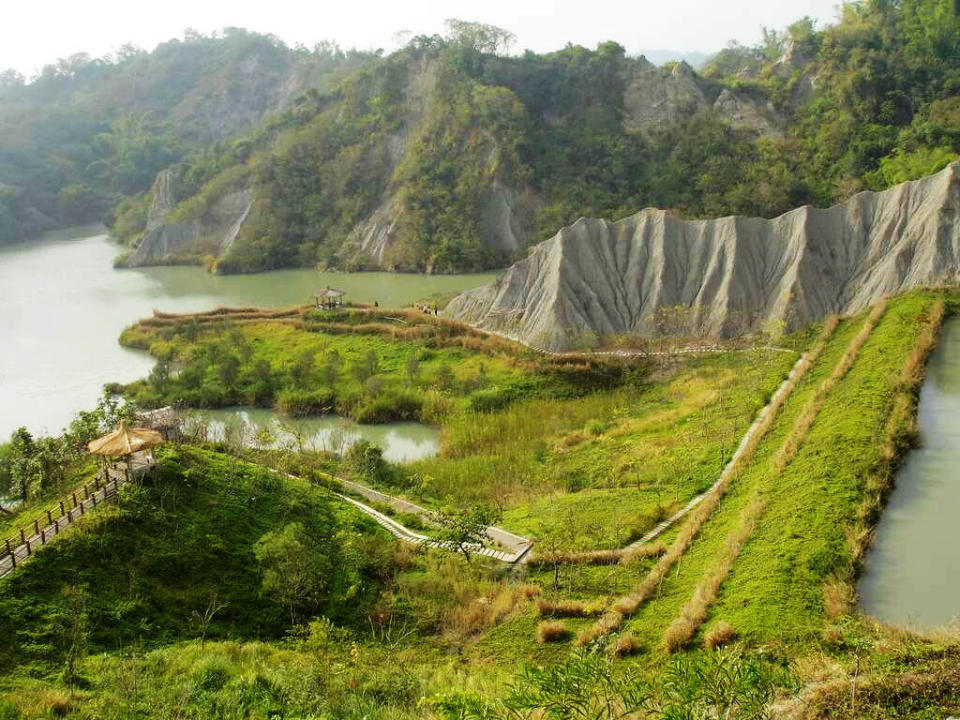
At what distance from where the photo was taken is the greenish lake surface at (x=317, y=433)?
79.0 ft

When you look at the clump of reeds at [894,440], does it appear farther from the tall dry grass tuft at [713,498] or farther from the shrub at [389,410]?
the shrub at [389,410]

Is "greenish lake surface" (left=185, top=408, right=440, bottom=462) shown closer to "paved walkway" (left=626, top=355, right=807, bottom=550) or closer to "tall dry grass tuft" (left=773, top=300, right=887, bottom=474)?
"paved walkway" (left=626, top=355, right=807, bottom=550)

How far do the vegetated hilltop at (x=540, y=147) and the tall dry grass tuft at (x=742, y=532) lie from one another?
2787 centimetres

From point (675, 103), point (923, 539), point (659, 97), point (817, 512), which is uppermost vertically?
point (659, 97)

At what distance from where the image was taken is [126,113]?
101875mm

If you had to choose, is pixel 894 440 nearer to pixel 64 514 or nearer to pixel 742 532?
pixel 742 532

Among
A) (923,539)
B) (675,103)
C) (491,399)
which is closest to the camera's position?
(923,539)

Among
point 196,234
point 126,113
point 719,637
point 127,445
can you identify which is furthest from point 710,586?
point 126,113

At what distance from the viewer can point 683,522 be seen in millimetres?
16703

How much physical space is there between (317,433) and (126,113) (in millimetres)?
93170

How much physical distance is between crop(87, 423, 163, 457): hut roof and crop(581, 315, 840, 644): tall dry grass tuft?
370 inches

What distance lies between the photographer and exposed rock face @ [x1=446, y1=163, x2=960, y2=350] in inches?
1168

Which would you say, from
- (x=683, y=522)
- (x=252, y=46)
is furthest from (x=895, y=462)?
(x=252, y=46)

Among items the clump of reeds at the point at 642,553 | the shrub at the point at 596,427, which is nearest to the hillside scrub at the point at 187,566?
the clump of reeds at the point at 642,553
